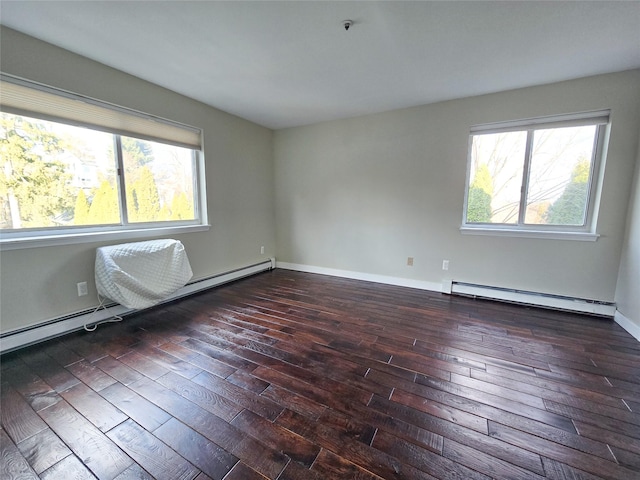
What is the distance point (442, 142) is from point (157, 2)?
2911mm

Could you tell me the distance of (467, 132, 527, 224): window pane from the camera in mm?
2929

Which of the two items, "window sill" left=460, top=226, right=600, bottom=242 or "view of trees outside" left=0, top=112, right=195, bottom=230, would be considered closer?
"view of trees outside" left=0, top=112, right=195, bottom=230

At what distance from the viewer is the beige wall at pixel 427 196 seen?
8.32ft

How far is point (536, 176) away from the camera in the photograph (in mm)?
2852

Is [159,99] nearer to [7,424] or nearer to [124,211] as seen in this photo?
[124,211]

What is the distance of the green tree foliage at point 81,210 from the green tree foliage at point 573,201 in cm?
456

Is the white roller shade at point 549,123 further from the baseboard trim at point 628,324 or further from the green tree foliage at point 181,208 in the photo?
the green tree foliage at point 181,208

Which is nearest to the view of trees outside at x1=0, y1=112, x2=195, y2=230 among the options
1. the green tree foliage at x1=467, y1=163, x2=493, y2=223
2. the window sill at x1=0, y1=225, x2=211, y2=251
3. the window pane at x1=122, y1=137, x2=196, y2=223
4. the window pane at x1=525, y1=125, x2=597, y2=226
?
the window pane at x1=122, y1=137, x2=196, y2=223

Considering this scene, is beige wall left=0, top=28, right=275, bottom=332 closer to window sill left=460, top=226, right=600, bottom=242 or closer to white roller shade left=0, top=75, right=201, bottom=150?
white roller shade left=0, top=75, right=201, bottom=150

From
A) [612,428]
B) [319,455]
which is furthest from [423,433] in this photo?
[612,428]

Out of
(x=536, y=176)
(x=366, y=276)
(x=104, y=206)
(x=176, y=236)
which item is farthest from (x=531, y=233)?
(x=104, y=206)

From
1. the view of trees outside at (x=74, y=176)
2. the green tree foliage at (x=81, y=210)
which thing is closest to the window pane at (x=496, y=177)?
the view of trees outside at (x=74, y=176)

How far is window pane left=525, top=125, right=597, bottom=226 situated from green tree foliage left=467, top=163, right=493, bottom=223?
1.23 ft

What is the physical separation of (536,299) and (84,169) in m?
4.63
